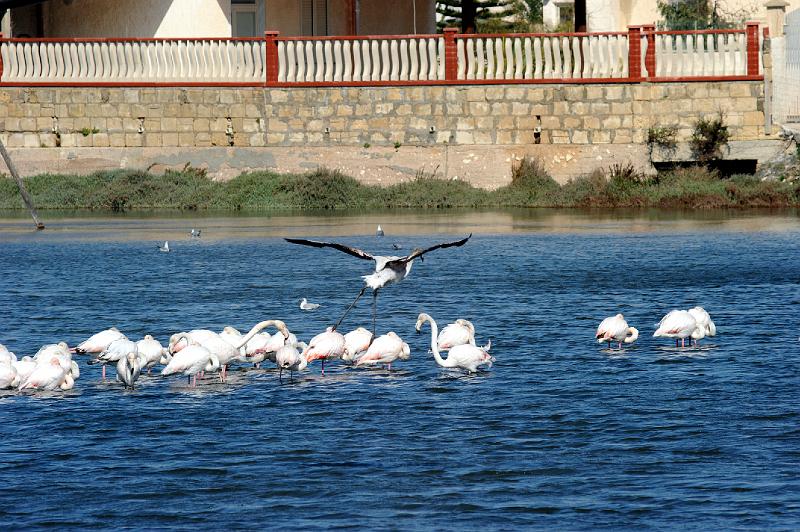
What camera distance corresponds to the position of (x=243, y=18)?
3975 centimetres

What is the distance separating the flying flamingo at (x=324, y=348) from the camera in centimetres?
1429

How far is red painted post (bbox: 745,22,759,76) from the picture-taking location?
107 ft

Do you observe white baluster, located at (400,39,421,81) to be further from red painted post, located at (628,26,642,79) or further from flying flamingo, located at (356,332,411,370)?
flying flamingo, located at (356,332,411,370)

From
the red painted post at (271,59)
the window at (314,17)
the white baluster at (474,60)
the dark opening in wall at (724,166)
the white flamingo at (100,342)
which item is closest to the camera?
the white flamingo at (100,342)

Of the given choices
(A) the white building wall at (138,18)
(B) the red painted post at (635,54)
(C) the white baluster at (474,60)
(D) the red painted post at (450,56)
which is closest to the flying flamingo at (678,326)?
(B) the red painted post at (635,54)

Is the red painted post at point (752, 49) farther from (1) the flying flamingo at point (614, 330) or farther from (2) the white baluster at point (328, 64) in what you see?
(1) the flying flamingo at point (614, 330)

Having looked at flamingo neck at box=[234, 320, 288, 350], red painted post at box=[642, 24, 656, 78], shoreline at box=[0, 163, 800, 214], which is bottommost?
flamingo neck at box=[234, 320, 288, 350]

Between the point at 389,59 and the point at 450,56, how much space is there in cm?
187

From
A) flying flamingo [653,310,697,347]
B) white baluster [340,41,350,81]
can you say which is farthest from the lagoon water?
white baluster [340,41,350,81]

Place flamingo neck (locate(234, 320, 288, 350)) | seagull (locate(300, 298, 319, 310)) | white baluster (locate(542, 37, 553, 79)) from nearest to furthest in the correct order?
flamingo neck (locate(234, 320, 288, 350)), seagull (locate(300, 298, 319, 310)), white baluster (locate(542, 37, 553, 79))

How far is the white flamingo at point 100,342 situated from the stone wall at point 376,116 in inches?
798

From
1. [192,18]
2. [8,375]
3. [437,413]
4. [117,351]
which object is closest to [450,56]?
[192,18]

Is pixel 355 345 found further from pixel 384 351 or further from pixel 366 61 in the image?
pixel 366 61

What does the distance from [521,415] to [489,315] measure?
5.71 meters
